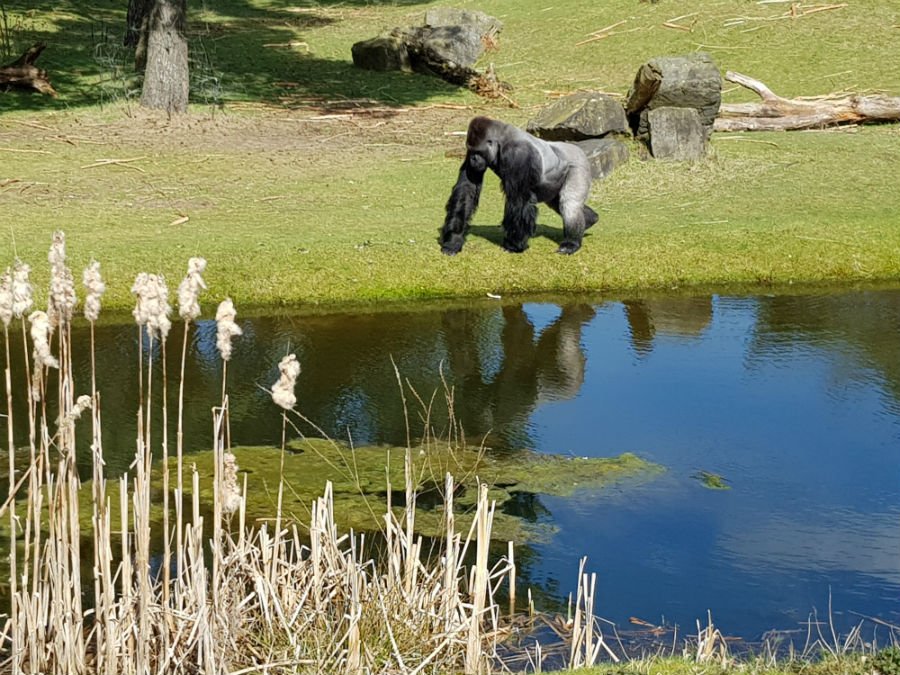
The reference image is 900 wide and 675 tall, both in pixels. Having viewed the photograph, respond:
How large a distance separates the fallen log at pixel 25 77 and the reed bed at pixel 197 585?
1822 cm

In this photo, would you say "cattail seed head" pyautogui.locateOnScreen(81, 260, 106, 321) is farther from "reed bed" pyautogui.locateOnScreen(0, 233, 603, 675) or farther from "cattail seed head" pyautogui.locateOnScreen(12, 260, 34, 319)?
"cattail seed head" pyautogui.locateOnScreen(12, 260, 34, 319)

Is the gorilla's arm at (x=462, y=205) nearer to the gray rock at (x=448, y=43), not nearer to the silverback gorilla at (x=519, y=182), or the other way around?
the silverback gorilla at (x=519, y=182)

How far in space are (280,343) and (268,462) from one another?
2715 millimetres

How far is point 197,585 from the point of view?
507 cm

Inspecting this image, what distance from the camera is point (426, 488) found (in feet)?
28.1

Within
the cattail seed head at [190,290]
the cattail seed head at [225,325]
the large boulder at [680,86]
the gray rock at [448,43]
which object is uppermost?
the gray rock at [448,43]

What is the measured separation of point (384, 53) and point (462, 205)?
41.0 feet

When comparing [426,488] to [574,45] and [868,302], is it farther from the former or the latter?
[574,45]

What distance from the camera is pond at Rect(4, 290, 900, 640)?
732 cm

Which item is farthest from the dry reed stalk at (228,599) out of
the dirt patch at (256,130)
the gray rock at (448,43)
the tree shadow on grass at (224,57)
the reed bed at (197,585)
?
the gray rock at (448,43)

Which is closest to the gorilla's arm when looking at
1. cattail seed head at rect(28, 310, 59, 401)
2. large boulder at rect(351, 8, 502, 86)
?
cattail seed head at rect(28, 310, 59, 401)

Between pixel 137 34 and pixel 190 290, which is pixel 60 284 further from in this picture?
pixel 137 34

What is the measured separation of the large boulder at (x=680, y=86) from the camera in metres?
17.9

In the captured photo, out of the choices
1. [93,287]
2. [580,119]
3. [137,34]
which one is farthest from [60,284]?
[137,34]
